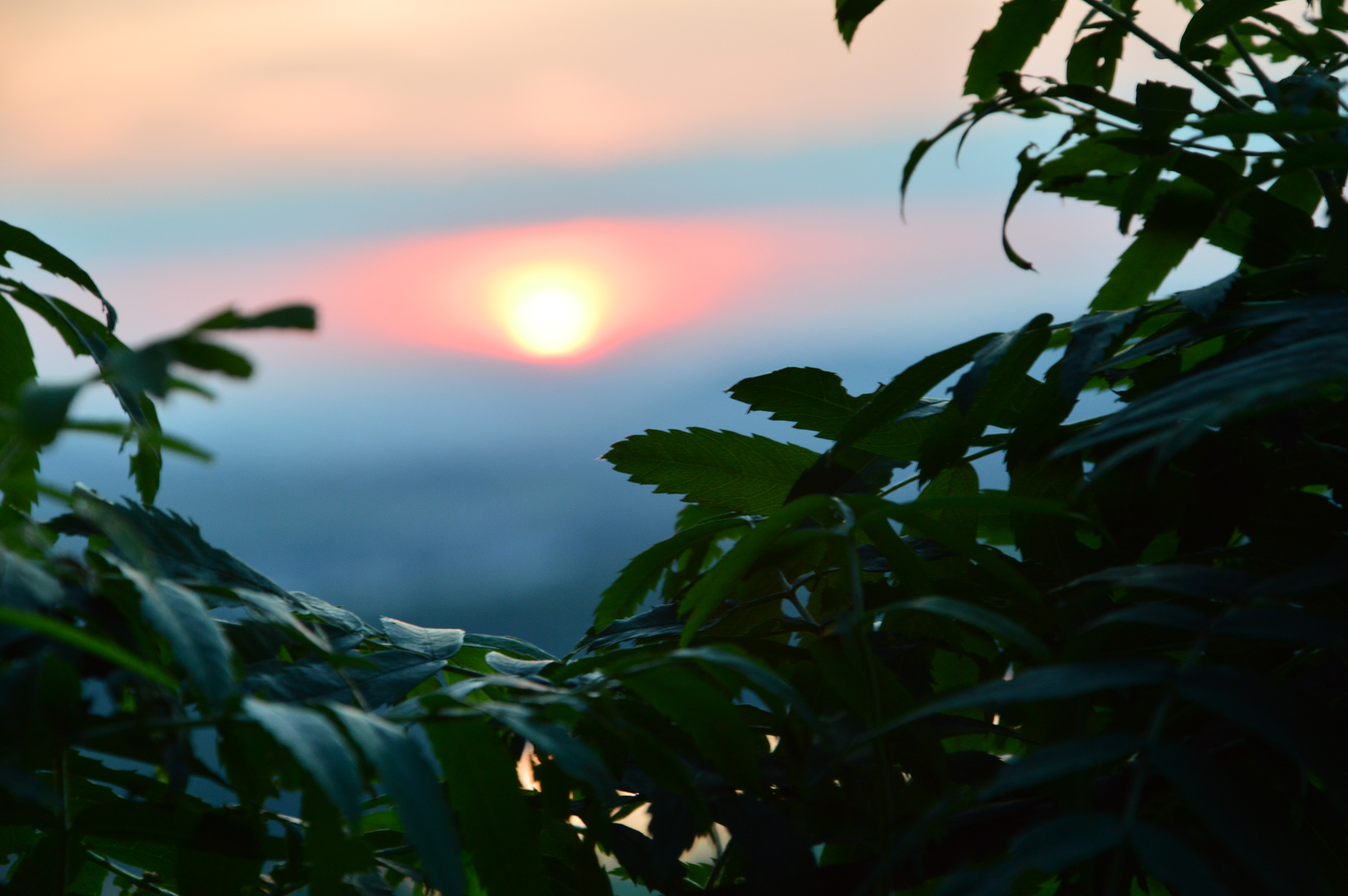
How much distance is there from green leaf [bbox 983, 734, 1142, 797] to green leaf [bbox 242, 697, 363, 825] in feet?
0.58

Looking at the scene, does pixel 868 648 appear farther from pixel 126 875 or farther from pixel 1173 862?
pixel 126 875

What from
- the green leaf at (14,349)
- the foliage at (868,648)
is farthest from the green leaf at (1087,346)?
the green leaf at (14,349)

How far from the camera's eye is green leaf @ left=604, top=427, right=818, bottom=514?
0.67 m

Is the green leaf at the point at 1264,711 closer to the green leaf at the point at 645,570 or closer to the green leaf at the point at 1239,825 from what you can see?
the green leaf at the point at 1239,825

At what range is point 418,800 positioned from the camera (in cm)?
29

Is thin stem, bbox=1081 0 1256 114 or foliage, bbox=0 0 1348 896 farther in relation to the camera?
thin stem, bbox=1081 0 1256 114

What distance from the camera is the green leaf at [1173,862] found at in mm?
249

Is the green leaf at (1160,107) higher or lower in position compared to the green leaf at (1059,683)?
higher

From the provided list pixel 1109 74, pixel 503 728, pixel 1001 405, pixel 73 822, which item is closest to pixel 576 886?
pixel 503 728

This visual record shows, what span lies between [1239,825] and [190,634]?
310 millimetres

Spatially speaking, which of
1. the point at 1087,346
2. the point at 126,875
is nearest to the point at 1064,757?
the point at 1087,346

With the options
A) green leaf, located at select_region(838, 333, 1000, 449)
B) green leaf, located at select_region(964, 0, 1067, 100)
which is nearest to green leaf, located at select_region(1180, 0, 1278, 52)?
green leaf, located at select_region(964, 0, 1067, 100)

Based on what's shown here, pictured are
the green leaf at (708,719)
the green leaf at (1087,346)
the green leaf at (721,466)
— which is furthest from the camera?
the green leaf at (721,466)

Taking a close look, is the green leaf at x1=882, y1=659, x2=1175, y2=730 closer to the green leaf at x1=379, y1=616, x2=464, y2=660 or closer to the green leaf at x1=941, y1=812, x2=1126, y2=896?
the green leaf at x1=941, y1=812, x2=1126, y2=896
